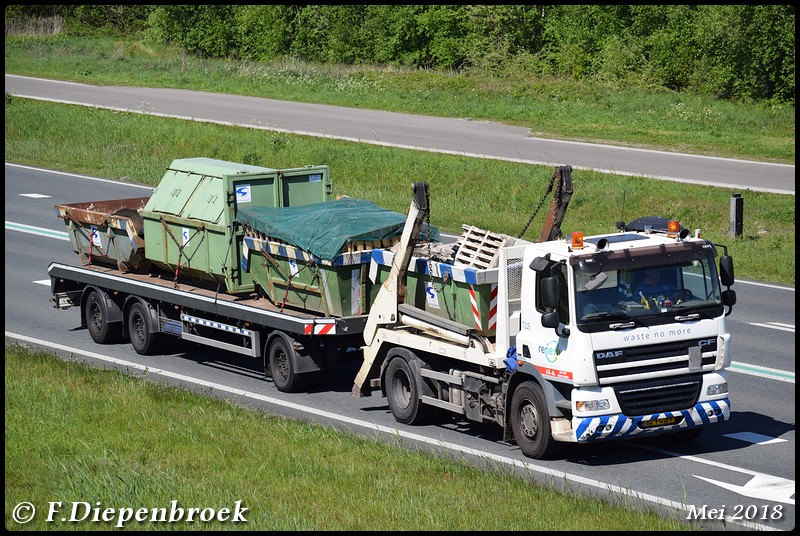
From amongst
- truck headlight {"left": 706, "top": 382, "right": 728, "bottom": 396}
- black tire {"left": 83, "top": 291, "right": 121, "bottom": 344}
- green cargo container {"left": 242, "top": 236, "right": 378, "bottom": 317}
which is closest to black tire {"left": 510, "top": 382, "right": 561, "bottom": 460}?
truck headlight {"left": 706, "top": 382, "right": 728, "bottom": 396}

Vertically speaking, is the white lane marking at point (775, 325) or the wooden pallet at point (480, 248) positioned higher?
the wooden pallet at point (480, 248)

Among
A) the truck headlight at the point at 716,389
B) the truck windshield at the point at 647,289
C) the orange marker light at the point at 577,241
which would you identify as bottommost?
the truck headlight at the point at 716,389

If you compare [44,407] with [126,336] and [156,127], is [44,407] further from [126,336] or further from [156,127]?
[156,127]

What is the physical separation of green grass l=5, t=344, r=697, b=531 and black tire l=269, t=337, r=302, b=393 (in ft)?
3.79

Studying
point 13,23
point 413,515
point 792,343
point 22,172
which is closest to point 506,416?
point 413,515

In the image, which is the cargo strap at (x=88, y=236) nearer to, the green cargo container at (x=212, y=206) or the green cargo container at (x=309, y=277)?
the green cargo container at (x=212, y=206)

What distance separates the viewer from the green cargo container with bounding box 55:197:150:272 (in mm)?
18109

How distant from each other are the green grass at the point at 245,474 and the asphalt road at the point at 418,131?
2057 centimetres

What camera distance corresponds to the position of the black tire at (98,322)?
60.2ft

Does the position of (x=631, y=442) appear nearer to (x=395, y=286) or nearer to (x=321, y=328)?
(x=395, y=286)

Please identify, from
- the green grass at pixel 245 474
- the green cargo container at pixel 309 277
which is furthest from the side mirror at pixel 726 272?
A: the green cargo container at pixel 309 277

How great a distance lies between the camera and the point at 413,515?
32.5 ft

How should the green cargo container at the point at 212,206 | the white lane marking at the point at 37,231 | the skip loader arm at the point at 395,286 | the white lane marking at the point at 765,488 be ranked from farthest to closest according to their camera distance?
the white lane marking at the point at 37,231 → the green cargo container at the point at 212,206 → the skip loader arm at the point at 395,286 → the white lane marking at the point at 765,488

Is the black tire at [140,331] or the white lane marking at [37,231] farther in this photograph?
the white lane marking at [37,231]
